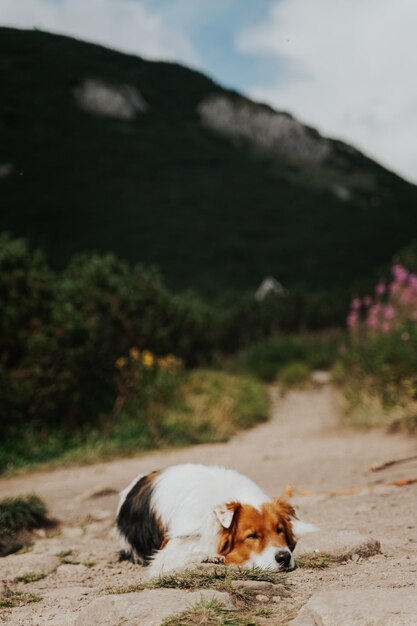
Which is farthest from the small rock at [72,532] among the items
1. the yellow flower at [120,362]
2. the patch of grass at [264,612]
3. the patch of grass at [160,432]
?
the yellow flower at [120,362]

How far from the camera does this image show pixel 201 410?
11.6m

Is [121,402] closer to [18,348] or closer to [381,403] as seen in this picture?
[18,348]

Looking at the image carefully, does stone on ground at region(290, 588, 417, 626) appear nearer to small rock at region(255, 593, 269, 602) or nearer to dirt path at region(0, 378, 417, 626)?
dirt path at region(0, 378, 417, 626)

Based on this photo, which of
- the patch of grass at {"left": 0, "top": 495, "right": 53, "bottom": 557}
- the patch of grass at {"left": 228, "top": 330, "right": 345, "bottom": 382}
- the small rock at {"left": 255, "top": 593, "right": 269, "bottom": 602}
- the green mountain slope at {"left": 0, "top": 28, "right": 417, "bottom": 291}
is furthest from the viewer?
the green mountain slope at {"left": 0, "top": 28, "right": 417, "bottom": 291}

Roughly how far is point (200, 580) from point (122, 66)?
8897cm

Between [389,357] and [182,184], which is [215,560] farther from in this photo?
[182,184]

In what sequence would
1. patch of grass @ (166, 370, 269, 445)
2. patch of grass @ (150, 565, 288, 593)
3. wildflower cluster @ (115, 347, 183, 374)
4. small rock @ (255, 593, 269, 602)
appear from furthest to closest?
wildflower cluster @ (115, 347, 183, 374)
patch of grass @ (166, 370, 269, 445)
patch of grass @ (150, 565, 288, 593)
small rock @ (255, 593, 269, 602)

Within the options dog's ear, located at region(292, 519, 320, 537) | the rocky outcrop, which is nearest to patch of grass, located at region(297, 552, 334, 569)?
dog's ear, located at region(292, 519, 320, 537)

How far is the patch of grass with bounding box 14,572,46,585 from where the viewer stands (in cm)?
426

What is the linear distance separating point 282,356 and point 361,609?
52.8ft

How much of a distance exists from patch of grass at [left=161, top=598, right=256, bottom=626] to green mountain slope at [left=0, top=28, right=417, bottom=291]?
41.9 metres

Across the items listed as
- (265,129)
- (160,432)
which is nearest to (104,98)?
(265,129)

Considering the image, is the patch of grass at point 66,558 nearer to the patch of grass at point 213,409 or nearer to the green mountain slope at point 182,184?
the patch of grass at point 213,409

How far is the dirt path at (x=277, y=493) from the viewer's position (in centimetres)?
359
